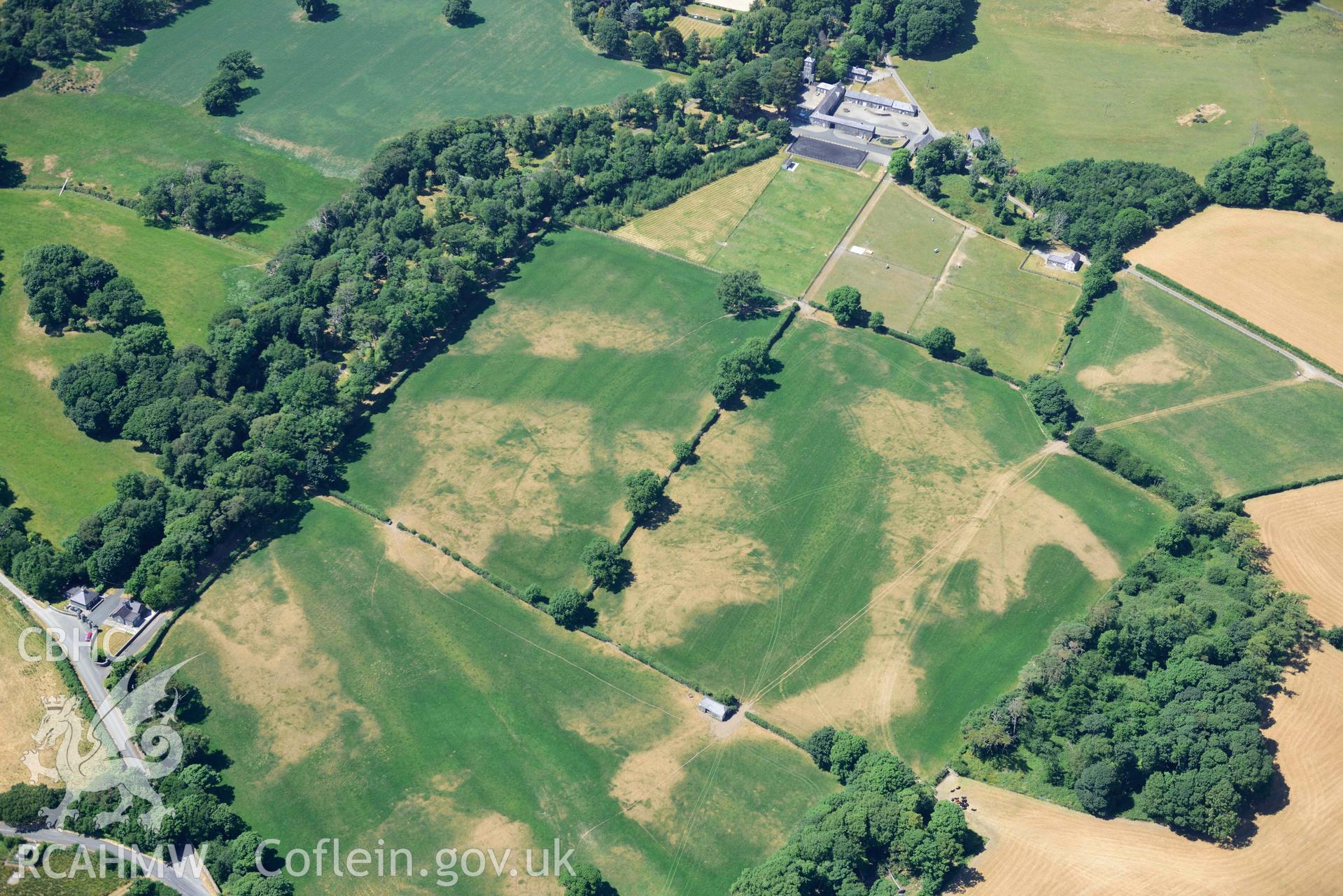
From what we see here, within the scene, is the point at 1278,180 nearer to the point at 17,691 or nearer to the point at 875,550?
the point at 875,550

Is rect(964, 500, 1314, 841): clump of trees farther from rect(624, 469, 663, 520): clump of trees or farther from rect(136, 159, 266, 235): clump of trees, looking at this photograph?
rect(136, 159, 266, 235): clump of trees

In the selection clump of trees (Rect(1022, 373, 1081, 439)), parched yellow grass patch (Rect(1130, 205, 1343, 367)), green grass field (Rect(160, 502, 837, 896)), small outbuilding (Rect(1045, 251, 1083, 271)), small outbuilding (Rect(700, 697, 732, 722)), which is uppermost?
parched yellow grass patch (Rect(1130, 205, 1343, 367))

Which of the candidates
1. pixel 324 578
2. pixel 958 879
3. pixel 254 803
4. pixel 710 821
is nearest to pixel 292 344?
pixel 324 578

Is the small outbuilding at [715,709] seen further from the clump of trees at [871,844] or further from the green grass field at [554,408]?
the green grass field at [554,408]

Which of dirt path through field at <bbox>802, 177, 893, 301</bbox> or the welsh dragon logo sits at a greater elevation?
dirt path through field at <bbox>802, 177, 893, 301</bbox>

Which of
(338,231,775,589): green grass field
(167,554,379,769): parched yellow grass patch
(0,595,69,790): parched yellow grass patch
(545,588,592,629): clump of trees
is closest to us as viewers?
(0,595,69,790): parched yellow grass patch

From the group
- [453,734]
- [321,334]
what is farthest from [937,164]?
[453,734]

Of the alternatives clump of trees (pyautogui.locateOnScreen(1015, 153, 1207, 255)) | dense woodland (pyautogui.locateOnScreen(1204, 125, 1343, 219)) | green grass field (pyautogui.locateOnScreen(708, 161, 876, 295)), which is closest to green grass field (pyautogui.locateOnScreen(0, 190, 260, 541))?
green grass field (pyautogui.locateOnScreen(708, 161, 876, 295))
